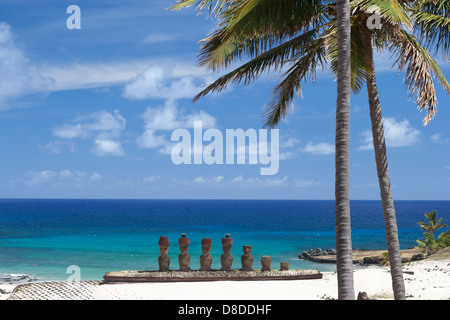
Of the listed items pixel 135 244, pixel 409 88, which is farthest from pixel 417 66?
pixel 135 244

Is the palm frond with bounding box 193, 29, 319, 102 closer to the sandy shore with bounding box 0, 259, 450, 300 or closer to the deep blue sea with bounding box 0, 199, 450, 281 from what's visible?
the sandy shore with bounding box 0, 259, 450, 300

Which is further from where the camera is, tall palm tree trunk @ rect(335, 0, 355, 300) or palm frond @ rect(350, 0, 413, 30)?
palm frond @ rect(350, 0, 413, 30)

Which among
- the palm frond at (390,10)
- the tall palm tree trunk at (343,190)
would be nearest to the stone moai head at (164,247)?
the tall palm tree trunk at (343,190)

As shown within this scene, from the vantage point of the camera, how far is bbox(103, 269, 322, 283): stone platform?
15844 millimetres

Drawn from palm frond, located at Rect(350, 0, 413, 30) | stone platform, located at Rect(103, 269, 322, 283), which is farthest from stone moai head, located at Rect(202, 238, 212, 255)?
palm frond, located at Rect(350, 0, 413, 30)

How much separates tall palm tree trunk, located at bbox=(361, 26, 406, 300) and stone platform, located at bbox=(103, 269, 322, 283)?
499 centimetres

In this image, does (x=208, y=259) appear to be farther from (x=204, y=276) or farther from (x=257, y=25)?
(x=257, y=25)

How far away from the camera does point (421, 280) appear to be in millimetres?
16172

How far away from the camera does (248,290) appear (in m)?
14.7

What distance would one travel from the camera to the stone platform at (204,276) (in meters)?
15.8

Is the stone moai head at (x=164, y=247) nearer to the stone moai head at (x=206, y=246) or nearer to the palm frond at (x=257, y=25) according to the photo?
the stone moai head at (x=206, y=246)

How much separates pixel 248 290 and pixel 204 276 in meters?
2.00

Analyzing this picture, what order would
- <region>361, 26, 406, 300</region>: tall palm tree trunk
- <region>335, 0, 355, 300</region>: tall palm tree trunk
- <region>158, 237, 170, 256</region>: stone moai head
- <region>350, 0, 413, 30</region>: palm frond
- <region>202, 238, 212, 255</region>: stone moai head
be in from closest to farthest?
<region>335, 0, 355, 300</region>: tall palm tree trunk
<region>350, 0, 413, 30</region>: palm frond
<region>361, 26, 406, 300</region>: tall palm tree trunk
<region>202, 238, 212, 255</region>: stone moai head
<region>158, 237, 170, 256</region>: stone moai head
